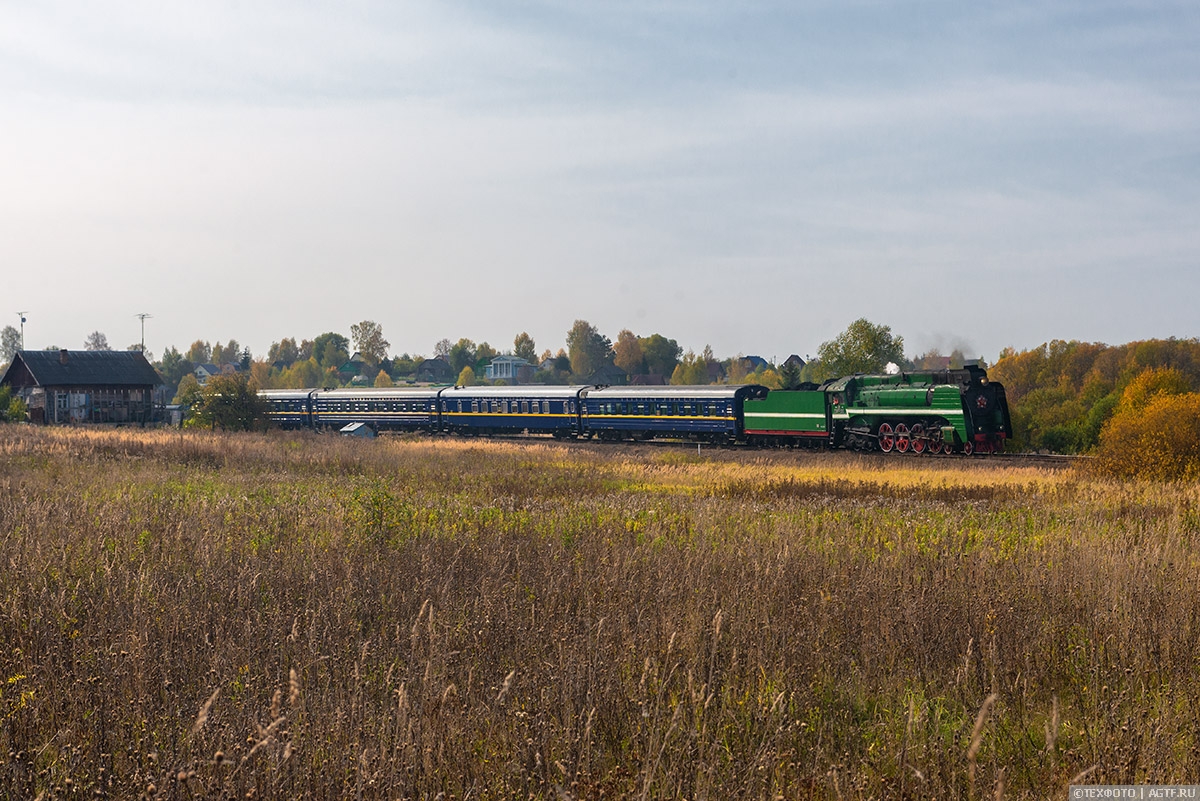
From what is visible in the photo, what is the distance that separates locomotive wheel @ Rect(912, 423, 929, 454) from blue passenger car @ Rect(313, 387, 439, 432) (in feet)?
92.4

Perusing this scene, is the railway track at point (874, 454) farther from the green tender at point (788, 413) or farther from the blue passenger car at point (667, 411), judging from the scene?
the green tender at point (788, 413)

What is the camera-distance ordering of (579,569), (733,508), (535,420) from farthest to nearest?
(535,420)
(733,508)
(579,569)

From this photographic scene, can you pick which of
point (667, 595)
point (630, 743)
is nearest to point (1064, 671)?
point (667, 595)

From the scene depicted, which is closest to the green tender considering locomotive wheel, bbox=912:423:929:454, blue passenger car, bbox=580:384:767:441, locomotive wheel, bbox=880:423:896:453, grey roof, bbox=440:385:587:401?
blue passenger car, bbox=580:384:767:441

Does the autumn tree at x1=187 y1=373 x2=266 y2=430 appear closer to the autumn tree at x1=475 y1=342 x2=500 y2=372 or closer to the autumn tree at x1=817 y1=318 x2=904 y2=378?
the autumn tree at x1=817 y1=318 x2=904 y2=378

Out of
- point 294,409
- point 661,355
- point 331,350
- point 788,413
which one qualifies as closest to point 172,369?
point 331,350

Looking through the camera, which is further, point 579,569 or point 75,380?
point 75,380

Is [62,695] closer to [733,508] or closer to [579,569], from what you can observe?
[579,569]

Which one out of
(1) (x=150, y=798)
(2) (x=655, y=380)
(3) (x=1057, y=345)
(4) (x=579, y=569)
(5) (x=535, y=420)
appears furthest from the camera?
(2) (x=655, y=380)

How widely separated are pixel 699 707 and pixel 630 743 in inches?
24.9

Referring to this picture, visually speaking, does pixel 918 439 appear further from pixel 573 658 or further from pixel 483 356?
pixel 483 356

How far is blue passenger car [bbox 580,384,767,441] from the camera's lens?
40.7 metres

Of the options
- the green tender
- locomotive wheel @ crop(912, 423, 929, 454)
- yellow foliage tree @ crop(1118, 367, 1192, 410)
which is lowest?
locomotive wheel @ crop(912, 423, 929, 454)

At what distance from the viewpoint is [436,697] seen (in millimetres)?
5039
